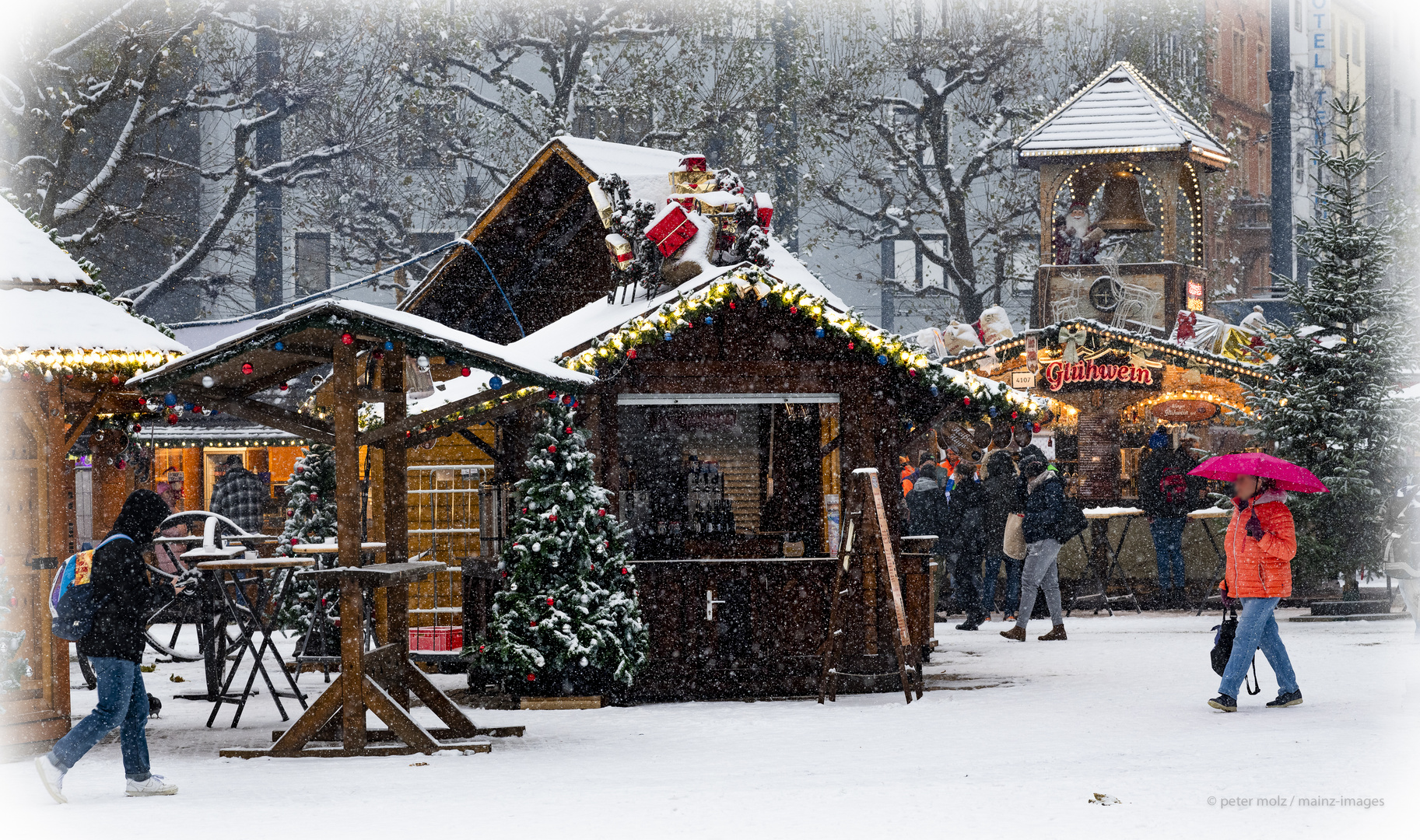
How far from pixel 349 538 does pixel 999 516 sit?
405 inches

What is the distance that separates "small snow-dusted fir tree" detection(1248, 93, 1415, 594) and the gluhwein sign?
5095 mm

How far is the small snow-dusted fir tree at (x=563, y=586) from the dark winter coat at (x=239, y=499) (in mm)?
6797

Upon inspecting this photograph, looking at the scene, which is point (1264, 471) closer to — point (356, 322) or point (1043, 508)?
point (1043, 508)

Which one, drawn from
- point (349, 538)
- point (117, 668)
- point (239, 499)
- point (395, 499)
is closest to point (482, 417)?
point (395, 499)

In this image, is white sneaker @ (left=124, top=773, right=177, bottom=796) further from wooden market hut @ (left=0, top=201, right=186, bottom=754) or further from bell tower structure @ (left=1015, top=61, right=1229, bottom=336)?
bell tower structure @ (left=1015, top=61, right=1229, bottom=336)

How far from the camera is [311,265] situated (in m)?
42.5

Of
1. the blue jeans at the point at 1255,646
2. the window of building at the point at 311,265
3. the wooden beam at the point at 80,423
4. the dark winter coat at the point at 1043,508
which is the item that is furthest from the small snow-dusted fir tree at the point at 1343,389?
the window of building at the point at 311,265

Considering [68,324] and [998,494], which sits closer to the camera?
[68,324]

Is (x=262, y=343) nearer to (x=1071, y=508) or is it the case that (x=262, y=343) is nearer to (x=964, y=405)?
(x=964, y=405)

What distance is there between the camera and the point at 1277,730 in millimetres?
11023

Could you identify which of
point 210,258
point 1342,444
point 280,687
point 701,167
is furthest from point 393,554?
point 210,258

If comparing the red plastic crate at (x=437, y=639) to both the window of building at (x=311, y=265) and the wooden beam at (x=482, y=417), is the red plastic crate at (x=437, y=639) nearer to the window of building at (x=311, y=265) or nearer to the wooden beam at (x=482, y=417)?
the wooden beam at (x=482, y=417)

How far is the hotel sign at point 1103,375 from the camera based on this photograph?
25.6m

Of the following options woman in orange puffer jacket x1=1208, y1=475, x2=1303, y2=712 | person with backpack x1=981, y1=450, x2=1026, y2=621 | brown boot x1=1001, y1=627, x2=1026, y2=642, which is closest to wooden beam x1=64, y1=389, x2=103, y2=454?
woman in orange puffer jacket x1=1208, y1=475, x2=1303, y2=712
